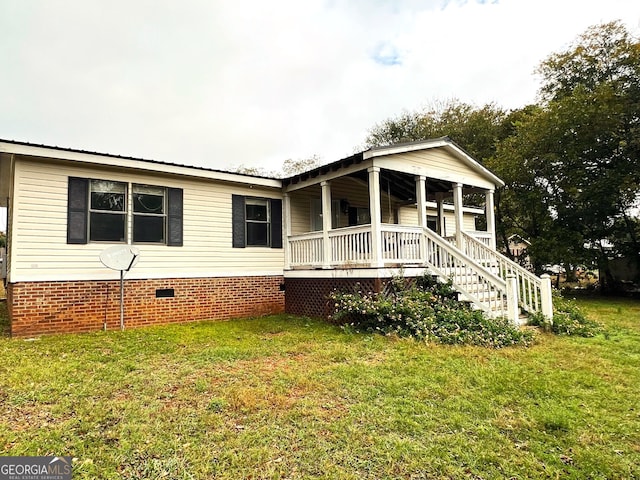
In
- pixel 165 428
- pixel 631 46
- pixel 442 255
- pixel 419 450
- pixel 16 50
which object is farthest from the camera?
pixel 631 46

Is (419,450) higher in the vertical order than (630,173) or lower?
lower

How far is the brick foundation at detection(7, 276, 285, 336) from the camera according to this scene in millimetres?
6852

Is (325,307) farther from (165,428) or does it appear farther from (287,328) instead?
(165,428)

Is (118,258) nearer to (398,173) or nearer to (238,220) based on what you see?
(238,220)

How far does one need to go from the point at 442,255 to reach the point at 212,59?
10.5 meters

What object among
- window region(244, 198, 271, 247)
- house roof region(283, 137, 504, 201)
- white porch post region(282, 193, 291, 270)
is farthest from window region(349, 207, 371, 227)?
window region(244, 198, 271, 247)

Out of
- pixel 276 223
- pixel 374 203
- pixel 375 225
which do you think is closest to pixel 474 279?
pixel 375 225

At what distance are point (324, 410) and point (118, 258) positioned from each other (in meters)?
5.55

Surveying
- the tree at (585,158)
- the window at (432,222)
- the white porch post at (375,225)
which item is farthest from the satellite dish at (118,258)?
the tree at (585,158)

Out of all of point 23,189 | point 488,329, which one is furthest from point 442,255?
point 23,189

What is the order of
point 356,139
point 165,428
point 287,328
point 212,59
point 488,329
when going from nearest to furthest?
point 165,428
point 488,329
point 287,328
point 212,59
point 356,139

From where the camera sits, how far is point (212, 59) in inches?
524

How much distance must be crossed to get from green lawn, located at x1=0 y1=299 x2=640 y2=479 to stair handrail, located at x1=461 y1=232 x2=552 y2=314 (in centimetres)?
204

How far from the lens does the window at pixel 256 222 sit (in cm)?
938
